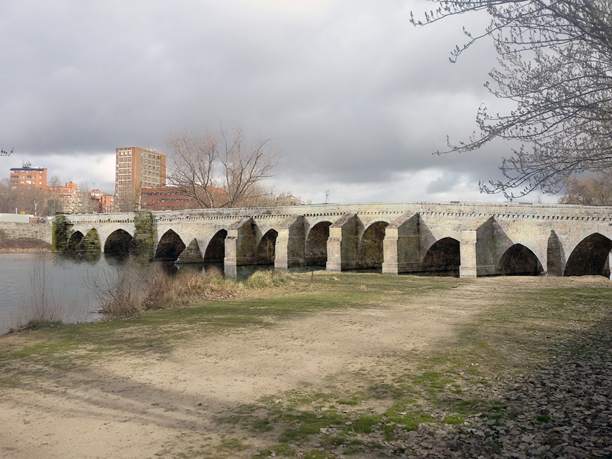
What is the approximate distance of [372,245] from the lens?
108ft

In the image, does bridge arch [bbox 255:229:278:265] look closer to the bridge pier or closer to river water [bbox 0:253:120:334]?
river water [bbox 0:253:120:334]

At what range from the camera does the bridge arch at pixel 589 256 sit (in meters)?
23.1

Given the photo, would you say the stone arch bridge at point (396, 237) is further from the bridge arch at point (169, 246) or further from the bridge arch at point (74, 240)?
the bridge arch at point (74, 240)

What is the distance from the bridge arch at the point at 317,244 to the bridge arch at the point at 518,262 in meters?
12.2

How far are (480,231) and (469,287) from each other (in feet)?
28.9

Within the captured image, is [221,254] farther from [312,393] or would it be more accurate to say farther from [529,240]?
[312,393]

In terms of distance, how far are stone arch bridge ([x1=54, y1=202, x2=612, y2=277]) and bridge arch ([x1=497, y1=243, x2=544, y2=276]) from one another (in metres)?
0.08

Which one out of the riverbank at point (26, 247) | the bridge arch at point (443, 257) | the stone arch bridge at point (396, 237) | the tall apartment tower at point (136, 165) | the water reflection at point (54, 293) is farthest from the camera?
the tall apartment tower at point (136, 165)

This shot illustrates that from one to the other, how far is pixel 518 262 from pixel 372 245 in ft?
30.5

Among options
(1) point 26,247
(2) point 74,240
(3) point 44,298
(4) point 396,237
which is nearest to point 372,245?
(4) point 396,237

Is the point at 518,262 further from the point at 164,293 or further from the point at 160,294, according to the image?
the point at 160,294

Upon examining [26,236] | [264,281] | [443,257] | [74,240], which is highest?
[26,236]

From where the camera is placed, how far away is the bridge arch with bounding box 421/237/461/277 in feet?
98.2

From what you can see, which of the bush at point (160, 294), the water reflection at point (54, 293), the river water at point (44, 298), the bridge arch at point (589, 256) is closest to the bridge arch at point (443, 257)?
the bridge arch at point (589, 256)
